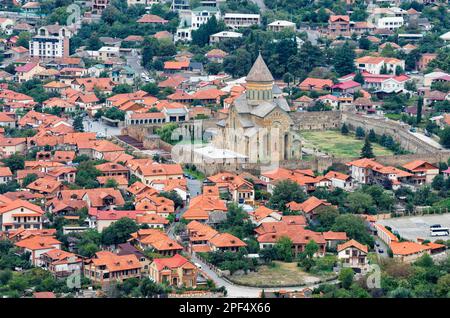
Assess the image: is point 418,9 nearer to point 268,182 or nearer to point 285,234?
point 268,182

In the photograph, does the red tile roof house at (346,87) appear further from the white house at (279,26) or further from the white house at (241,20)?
the white house at (241,20)

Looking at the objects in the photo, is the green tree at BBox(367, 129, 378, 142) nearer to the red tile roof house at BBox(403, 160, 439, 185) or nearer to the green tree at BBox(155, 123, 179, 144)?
the red tile roof house at BBox(403, 160, 439, 185)

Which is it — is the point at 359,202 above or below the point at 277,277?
below

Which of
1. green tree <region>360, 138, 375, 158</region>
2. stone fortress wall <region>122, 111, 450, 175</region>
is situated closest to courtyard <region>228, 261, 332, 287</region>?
stone fortress wall <region>122, 111, 450, 175</region>

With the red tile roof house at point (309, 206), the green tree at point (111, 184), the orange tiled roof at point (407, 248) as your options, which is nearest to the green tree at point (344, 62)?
the green tree at point (111, 184)

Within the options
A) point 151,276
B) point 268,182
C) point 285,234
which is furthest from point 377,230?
point 151,276

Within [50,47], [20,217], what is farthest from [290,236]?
[50,47]

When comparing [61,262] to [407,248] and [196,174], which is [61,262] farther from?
[196,174]
